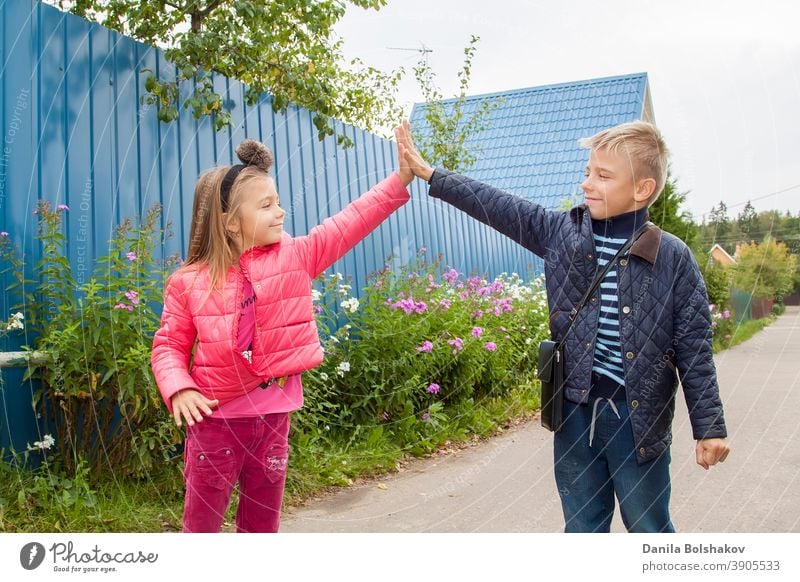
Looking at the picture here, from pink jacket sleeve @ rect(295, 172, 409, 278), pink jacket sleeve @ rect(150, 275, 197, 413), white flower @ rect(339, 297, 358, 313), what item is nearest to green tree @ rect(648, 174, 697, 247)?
pink jacket sleeve @ rect(295, 172, 409, 278)

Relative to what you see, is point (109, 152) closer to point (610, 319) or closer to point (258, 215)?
point (258, 215)

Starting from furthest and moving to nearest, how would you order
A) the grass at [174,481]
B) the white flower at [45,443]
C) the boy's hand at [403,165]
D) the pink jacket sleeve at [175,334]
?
the white flower at [45,443], the grass at [174,481], the boy's hand at [403,165], the pink jacket sleeve at [175,334]

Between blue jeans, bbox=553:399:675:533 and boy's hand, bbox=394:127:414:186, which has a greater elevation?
boy's hand, bbox=394:127:414:186

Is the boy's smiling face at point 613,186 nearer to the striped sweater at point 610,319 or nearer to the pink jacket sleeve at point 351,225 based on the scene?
the striped sweater at point 610,319

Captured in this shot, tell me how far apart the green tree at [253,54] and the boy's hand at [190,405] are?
1.22 metres

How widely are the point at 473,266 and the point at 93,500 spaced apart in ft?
6.24

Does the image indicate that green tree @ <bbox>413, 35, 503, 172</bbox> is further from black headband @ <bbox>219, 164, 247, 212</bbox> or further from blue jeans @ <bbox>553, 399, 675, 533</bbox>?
blue jeans @ <bbox>553, 399, 675, 533</bbox>

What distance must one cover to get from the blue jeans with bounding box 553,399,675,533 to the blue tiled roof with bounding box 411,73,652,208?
2.36 ft

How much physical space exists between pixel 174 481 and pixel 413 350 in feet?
3.21

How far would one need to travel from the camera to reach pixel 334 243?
181 centimetres

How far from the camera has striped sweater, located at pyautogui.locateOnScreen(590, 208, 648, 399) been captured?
1644 millimetres

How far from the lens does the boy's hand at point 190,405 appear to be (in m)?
1.64

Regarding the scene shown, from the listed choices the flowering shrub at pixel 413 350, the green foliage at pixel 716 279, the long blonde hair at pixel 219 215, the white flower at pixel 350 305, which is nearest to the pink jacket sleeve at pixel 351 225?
the long blonde hair at pixel 219 215

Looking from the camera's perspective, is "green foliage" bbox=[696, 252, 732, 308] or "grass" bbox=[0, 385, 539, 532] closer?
"green foliage" bbox=[696, 252, 732, 308]
